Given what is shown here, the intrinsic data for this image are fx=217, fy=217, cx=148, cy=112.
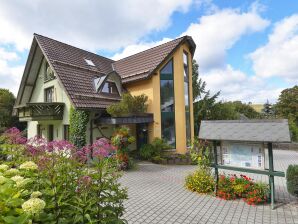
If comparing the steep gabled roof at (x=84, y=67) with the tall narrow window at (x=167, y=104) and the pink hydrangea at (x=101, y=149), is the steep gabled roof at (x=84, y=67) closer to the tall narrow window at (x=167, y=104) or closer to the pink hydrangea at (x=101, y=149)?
the tall narrow window at (x=167, y=104)

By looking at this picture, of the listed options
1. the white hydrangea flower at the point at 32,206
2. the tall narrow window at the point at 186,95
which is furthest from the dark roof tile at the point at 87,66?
the white hydrangea flower at the point at 32,206

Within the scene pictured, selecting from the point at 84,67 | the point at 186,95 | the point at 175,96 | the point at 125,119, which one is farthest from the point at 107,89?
the point at 186,95

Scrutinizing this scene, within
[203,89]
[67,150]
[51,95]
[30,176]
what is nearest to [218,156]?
[67,150]

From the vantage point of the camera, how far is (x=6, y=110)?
2689 centimetres

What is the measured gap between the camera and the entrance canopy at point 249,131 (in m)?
6.46

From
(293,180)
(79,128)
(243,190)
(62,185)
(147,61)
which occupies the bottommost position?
(243,190)

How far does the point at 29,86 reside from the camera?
18516 mm

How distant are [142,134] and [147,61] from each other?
18.7 ft

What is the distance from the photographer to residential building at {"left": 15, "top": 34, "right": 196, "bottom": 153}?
552 inches

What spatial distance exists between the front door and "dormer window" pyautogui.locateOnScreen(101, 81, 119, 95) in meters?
3.19

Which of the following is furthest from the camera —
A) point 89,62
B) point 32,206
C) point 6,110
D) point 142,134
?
point 6,110

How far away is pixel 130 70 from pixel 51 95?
21.1ft

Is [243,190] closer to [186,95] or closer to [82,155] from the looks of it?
[82,155]

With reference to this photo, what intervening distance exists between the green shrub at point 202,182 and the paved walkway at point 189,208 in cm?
30
